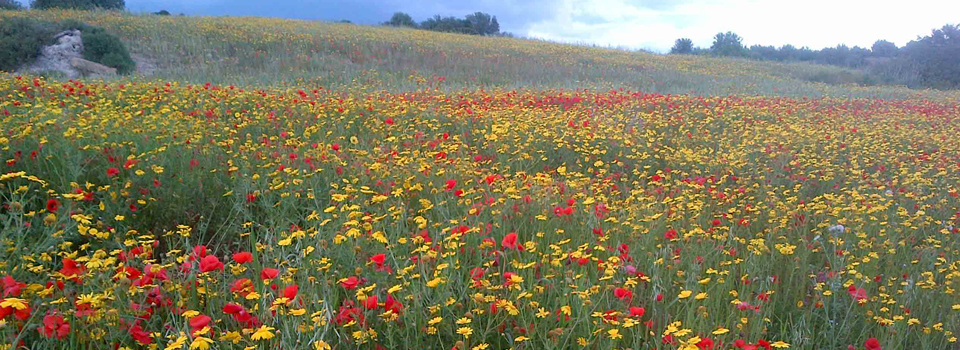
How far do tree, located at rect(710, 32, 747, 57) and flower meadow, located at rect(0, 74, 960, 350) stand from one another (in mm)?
53603

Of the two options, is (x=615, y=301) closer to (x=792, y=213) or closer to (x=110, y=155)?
(x=792, y=213)

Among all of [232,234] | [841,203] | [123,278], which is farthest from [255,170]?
[841,203]

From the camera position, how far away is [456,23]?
5044 centimetres

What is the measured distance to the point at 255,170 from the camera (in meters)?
4.94

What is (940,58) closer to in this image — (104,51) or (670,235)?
(670,235)

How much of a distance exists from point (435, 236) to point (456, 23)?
160 feet

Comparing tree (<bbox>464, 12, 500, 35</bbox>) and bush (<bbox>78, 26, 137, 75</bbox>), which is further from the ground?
tree (<bbox>464, 12, 500, 35</bbox>)

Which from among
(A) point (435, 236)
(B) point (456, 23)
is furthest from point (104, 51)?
(B) point (456, 23)

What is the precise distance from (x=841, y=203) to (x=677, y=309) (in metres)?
2.97

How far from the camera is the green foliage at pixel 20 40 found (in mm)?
15105

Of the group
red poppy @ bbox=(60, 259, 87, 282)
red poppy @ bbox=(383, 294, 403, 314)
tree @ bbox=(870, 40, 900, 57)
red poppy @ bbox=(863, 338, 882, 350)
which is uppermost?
tree @ bbox=(870, 40, 900, 57)

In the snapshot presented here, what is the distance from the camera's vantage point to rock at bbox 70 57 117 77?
14804 mm

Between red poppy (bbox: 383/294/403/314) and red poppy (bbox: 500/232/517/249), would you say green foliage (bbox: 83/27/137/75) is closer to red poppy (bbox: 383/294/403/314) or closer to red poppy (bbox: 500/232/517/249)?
red poppy (bbox: 500/232/517/249)

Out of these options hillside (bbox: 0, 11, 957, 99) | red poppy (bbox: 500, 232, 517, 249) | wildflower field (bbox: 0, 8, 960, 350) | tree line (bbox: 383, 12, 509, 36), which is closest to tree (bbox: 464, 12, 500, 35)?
tree line (bbox: 383, 12, 509, 36)
